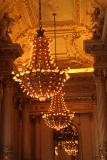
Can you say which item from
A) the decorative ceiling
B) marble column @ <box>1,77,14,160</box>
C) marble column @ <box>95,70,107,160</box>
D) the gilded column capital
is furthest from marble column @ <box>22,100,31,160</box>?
marble column @ <box>95,70,107,160</box>

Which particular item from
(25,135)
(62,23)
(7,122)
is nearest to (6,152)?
(7,122)

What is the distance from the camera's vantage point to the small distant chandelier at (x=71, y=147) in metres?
Result: 18.6

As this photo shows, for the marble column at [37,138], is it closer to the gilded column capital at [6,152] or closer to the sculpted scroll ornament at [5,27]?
the gilded column capital at [6,152]

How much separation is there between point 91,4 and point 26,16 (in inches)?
107

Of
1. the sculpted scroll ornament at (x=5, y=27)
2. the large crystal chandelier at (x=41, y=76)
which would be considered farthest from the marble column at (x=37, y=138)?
the large crystal chandelier at (x=41, y=76)

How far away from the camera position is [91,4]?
38.8 feet

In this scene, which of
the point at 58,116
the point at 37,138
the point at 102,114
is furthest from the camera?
the point at 37,138

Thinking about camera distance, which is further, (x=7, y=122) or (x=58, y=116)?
(x=58, y=116)

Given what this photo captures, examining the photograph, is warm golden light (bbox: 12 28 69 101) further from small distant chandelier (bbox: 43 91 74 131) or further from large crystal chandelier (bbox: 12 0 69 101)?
small distant chandelier (bbox: 43 91 74 131)

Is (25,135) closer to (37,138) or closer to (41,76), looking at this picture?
(37,138)

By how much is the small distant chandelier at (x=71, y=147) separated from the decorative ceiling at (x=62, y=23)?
17.0 ft

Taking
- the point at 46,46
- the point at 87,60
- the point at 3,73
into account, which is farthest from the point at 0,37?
the point at 87,60

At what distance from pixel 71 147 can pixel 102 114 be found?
24.5 feet

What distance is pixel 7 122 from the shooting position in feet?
38.4
